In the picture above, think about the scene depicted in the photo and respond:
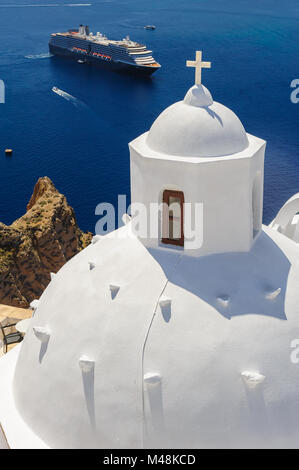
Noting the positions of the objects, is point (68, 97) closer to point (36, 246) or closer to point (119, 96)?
point (119, 96)

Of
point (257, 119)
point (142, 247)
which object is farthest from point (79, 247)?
point (257, 119)

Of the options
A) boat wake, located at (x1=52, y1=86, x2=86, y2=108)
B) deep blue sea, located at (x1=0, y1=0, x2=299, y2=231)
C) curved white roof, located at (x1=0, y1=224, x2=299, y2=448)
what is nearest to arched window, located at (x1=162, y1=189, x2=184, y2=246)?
curved white roof, located at (x1=0, y1=224, x2=299, y2=448)

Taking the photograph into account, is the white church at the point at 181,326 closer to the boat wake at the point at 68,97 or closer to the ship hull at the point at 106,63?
the boat wake at the point at 68,97

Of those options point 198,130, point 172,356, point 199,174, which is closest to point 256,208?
point 199,174

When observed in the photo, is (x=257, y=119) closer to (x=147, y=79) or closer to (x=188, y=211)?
(x=147, y=79)

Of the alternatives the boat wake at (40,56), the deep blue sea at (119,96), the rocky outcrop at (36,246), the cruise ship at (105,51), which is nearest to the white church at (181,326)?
the rocky outcrop at (36,246)

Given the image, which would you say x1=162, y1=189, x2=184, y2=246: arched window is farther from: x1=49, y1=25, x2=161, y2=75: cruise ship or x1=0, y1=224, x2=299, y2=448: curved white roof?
x1=49, y1=25, x2=161, y2=75: cruise ship
